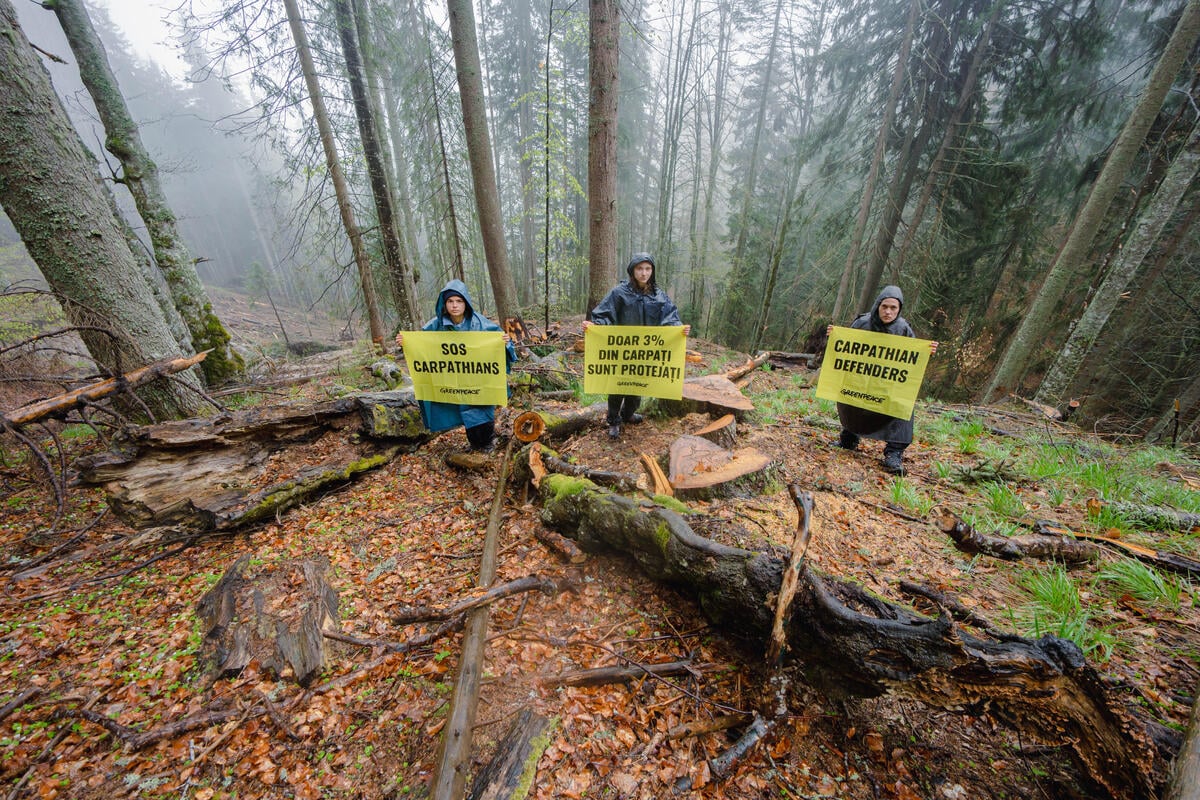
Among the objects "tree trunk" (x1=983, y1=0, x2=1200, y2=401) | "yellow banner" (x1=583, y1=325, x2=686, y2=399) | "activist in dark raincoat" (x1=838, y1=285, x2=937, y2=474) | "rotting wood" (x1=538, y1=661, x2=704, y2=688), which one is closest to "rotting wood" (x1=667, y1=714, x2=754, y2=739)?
"rotting wood" (x1=538, y1=661, x2=704, y2=688)

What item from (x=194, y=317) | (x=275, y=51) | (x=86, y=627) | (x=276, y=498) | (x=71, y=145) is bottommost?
(x=86, y=627)

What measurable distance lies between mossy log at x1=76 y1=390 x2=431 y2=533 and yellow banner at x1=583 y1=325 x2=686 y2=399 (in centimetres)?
252

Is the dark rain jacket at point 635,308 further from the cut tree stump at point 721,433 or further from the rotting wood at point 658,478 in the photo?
the rotting wood at point 658,478

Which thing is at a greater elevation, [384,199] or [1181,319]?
[384,199]

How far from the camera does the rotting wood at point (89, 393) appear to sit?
2850mm

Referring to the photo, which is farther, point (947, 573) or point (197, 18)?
point (197, 18)

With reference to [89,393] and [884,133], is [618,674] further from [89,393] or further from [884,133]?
[884,133]

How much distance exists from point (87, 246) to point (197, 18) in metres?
6.04

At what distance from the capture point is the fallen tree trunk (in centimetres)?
153

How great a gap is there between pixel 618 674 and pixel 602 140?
6.54 meters

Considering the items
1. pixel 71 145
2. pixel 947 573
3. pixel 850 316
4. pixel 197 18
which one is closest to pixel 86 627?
pixel 71 145

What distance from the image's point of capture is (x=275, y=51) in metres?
7.51

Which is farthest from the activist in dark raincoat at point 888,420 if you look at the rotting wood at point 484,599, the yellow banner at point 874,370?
the rotting wood at point 484,599

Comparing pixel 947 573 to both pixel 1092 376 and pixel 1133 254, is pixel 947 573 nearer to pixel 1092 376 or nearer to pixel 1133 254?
pixel 1133 254
